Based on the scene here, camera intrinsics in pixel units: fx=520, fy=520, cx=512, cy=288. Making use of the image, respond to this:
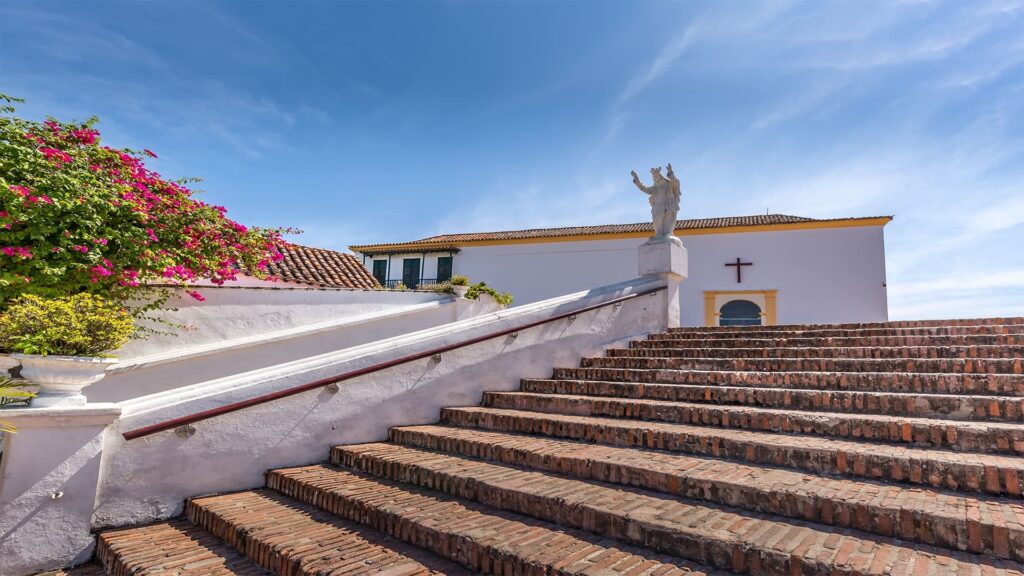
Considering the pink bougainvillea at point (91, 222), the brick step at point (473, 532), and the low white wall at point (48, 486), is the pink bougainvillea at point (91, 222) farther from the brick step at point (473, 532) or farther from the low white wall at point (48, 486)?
the brick step at point (473, 532)

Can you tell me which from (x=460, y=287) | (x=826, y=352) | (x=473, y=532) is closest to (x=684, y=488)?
(x=473, y=532)

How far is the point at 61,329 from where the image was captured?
3.15 m

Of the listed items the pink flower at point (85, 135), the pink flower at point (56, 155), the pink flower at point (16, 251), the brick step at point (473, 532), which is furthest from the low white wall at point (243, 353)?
the brick step at point (473, 532)

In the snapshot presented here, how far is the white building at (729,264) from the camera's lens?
16.9 m

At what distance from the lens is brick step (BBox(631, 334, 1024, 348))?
480cm

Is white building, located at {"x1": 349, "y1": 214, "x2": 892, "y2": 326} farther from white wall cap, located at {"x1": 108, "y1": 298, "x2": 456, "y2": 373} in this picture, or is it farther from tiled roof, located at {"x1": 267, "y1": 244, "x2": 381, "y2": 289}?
white wall cap, located at {"x1": 108, "y1": 298, "x2": 456, "y2": 373}

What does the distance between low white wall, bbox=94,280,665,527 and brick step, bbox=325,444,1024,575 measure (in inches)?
43.8

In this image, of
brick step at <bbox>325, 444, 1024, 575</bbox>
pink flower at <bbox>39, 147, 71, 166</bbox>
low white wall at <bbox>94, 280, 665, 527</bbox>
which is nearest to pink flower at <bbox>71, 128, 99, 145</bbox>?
pink flower at <bbox>39, 147, 71, 166</bbox>

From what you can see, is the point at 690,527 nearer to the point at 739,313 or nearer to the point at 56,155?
the point at 56,155

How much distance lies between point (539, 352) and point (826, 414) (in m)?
3.00

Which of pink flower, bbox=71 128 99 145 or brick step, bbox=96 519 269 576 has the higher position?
pink flower, bbox=71 128 99 145

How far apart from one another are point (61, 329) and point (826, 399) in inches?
204

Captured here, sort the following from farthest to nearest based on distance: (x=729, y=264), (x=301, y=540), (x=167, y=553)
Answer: (x=729, y=264)
(x=167, y=553)
(x=301, y=540)

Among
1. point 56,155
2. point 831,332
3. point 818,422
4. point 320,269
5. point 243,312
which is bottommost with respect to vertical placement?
point 818,422
